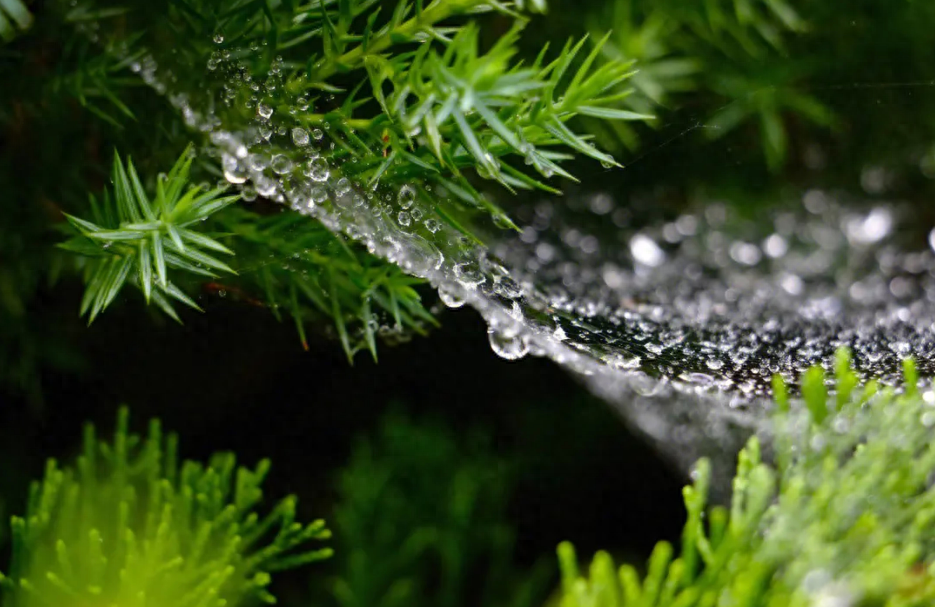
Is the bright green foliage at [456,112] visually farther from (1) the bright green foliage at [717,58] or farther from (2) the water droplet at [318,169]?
(1) the bright green foliage at [717,58]

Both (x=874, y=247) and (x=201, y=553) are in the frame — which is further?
(x=874, y=247)

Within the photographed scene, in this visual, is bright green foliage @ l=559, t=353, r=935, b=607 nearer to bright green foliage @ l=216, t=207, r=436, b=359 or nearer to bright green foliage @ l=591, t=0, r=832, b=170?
bright green foliage @ l=216, t=207, r=436, b=359

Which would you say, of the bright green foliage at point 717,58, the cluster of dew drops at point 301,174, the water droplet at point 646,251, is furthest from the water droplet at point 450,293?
the water droplet at point 646,251

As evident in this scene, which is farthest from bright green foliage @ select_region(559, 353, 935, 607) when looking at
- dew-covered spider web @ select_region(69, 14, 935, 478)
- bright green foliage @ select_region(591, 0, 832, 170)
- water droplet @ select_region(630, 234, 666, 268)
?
water droplet @ select_region(630, 234, 666, 268)

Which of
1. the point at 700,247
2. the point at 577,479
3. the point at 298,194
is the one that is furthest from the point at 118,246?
the point at 700,247

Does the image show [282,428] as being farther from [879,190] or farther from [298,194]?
[879,190]

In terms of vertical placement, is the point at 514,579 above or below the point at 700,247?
below

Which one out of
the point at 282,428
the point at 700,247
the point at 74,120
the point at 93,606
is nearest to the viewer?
the point at 93,606
